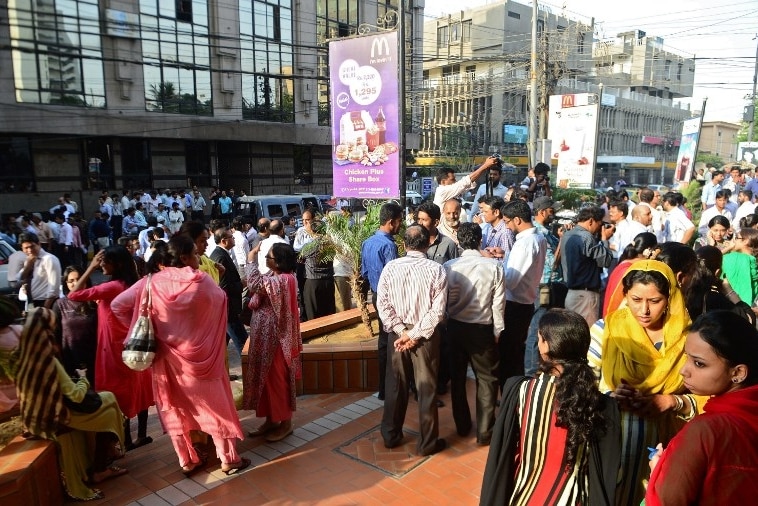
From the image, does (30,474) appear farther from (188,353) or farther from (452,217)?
(452,217)

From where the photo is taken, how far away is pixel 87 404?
3.35 m

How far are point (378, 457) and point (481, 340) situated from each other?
3.75ft

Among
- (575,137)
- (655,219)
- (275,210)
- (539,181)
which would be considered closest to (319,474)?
(539,181)

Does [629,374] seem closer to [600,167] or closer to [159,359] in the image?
[159,359]

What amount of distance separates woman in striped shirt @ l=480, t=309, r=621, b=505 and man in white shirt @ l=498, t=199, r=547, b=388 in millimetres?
2324

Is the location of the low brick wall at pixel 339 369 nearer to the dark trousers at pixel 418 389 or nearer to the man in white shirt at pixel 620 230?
the dark trousers at pixel 418 389

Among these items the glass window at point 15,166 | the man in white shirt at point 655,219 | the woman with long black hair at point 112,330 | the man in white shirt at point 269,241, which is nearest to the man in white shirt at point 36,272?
the man in white shirt at point 269,241

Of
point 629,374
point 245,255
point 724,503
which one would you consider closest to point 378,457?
point 629,374

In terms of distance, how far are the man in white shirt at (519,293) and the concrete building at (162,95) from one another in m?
14.5

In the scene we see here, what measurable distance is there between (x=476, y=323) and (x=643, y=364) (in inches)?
61.7

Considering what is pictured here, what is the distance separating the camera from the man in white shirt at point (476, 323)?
13.0ft

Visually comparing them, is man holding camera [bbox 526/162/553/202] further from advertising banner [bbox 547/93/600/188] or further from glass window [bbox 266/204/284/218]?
glass window [bbox 266/204/284/218]

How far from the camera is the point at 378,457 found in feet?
12.9

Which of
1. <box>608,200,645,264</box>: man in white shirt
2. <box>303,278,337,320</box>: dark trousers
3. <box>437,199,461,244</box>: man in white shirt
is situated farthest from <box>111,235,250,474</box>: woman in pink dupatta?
<box>608,200,645,264</box>: man in white shirt
